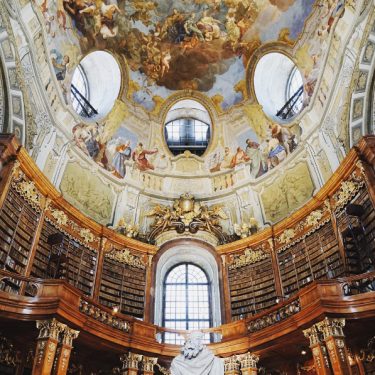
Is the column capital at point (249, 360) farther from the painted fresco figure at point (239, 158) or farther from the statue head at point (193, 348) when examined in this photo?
the painted fresco figure at point (239, 158)

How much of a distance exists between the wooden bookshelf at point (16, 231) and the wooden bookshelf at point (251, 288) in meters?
6.70

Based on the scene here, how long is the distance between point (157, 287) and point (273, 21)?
1104cm

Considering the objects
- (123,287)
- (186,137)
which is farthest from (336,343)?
(186,137)

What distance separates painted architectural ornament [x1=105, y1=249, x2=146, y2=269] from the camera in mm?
13188

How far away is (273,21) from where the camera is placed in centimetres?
1517

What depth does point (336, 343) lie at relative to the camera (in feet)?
26.4

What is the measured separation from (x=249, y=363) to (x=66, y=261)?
580 cm

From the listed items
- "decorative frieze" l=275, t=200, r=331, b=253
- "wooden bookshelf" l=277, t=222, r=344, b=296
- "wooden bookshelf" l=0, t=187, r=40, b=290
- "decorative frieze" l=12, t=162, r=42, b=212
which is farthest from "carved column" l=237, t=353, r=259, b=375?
"decorative frieze" l=12, t=162, r=42, b=212

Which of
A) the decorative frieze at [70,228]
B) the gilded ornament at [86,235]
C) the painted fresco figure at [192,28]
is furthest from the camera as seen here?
the painted fresco figure at [192,28]

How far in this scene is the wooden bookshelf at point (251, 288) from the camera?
40.3 ft

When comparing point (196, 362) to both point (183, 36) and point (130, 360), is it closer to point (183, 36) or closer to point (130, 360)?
point (130, 360)

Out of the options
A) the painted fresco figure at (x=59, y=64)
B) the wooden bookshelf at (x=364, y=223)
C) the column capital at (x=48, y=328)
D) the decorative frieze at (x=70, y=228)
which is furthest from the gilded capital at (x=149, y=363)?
the painted fresco figure at (x=59, y=64)

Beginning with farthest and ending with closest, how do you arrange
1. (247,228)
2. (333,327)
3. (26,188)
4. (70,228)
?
(247,228) → (70,228) → (26,188) → (333,327)

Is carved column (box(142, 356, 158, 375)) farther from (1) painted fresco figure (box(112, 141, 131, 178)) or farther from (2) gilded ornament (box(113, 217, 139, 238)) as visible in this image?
(1) painted fresco figure (box(112, 141, 131, 178))
